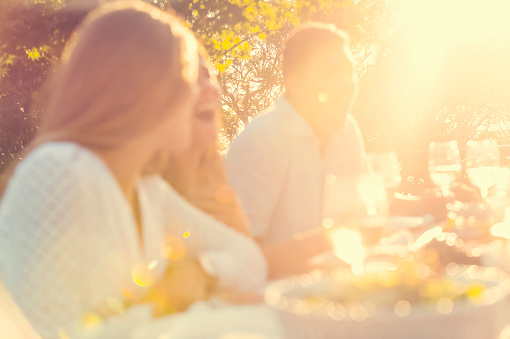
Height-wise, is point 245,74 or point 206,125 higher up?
point 245,74

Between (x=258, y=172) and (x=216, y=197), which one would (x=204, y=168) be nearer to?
(x=216, y=197)

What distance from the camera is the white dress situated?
183 centimetres

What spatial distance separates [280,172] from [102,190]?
1991 millimetres

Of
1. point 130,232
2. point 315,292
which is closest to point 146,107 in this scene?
point 130,232

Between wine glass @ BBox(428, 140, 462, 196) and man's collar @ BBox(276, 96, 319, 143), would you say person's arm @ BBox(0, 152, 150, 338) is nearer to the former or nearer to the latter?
wine glass @ BBox(428, 140, 462, 196)

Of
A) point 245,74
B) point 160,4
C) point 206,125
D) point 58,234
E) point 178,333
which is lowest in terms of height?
point 178,333

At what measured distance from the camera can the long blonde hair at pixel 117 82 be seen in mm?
1952

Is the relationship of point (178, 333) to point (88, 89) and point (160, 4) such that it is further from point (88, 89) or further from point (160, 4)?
point (160, 4)

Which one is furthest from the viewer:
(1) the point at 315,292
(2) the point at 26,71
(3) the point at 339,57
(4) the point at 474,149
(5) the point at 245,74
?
(5) the point at 245,74

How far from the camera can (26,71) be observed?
1600 cm

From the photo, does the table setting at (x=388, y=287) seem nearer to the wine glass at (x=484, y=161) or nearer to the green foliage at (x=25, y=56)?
the wine glass at (x=484, y=161)

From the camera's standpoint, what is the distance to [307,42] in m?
3.93

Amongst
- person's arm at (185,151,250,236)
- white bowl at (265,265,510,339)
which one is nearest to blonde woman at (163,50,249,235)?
person's arm at (185,151,250,236)

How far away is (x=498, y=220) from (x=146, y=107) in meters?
1.47
